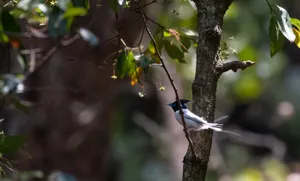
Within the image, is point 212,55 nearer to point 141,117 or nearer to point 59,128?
point 59,128

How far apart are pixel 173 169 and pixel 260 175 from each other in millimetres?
696

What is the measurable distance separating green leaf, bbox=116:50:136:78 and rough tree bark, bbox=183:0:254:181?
Answer: 121 millimetres

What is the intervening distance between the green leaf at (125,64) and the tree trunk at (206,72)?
12 centimetres

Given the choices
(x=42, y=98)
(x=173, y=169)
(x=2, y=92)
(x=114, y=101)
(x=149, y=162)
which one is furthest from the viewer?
(x=149, y=162)

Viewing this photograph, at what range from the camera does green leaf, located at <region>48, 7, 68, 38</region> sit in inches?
31.4

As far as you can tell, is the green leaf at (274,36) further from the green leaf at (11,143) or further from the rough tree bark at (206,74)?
the green leaf at (11,143)

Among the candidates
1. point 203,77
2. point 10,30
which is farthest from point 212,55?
point 10,30

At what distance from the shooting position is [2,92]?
2.72 feet

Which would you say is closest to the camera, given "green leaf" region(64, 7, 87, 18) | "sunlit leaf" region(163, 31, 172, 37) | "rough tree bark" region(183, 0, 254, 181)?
"green leaf" region(64, 7, 87, 18)

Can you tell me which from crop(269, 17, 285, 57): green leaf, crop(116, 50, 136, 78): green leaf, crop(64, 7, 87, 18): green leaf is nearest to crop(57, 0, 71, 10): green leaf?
crop(64, 7, 87, 18): green leaf

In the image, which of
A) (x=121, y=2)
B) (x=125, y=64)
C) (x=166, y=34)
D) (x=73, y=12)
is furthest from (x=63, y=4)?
(x=166, y=34)

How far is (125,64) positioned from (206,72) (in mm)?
148

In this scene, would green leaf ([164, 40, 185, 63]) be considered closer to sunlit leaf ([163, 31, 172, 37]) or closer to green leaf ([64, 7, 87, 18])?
sunlit leaf ([163, 31, 172, 37])

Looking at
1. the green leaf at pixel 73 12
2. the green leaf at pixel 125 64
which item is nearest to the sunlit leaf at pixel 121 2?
the green leaf at pixel 125 64
